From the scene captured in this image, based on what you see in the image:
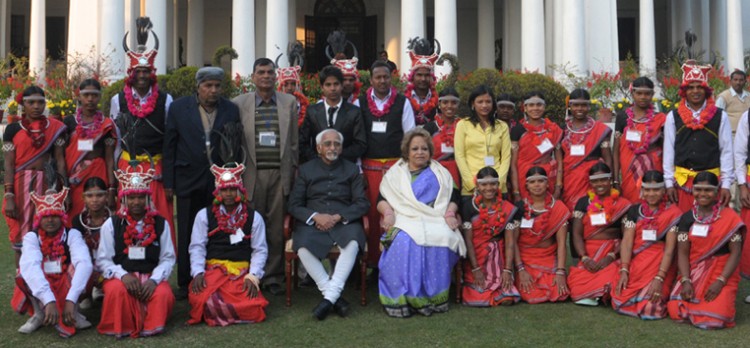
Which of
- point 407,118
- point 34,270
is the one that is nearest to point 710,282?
point 407,118

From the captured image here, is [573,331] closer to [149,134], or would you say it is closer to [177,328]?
[177,328]

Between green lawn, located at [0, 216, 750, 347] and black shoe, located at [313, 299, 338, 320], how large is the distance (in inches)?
2.4

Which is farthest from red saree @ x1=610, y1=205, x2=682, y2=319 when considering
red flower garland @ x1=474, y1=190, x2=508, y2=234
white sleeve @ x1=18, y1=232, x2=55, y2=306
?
white sleeve @ x1=18, y1=232, x2=55, y2=306

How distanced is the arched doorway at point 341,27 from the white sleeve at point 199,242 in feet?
79.3

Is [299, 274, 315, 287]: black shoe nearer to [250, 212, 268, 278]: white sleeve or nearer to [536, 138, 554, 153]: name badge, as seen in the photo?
[250, 212, 268, 278]: white sleeve

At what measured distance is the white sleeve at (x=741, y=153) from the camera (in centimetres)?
702

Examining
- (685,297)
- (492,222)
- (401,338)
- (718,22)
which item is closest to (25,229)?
(401,338)

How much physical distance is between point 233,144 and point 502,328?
282 cm

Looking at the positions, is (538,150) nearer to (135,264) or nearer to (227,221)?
(227,221)

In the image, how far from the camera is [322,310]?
21.0 feet

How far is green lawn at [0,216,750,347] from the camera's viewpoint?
226 inches

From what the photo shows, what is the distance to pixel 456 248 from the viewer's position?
677cm

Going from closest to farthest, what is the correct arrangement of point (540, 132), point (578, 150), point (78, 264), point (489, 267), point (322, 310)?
point (78, 264)
point (322, 310)
point (489, 267)
point (578, 150)
point (540, 132)

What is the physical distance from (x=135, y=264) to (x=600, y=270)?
160 inches
